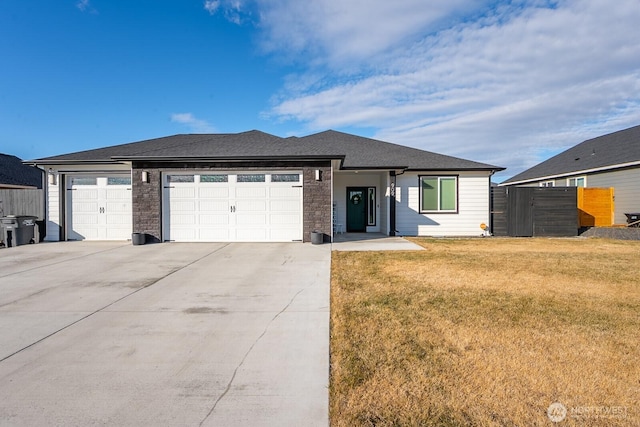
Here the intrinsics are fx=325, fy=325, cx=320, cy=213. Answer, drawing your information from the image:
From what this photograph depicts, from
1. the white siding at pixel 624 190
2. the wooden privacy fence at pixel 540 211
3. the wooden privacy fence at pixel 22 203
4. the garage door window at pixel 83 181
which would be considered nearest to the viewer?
the garage door window at pixel 83 181

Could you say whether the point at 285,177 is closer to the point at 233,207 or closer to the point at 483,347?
the point at 233,207

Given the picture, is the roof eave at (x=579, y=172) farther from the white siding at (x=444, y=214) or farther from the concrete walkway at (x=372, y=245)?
the concrete walkway at (x=372, y=245)

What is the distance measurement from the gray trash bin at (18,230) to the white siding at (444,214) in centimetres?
1402

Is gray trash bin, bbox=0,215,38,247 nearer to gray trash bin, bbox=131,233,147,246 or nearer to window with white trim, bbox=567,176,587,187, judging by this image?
gray trash bin, bbox=131,233,147,246

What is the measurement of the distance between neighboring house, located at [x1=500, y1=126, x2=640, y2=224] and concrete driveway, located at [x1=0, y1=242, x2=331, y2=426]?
16.5 metres

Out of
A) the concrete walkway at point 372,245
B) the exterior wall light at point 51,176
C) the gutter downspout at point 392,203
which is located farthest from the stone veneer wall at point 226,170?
the exterior wall light at point 51,176

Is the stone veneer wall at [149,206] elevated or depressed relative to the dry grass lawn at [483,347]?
elevated

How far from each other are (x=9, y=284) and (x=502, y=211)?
50.7 ft

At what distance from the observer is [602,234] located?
43.2 ft

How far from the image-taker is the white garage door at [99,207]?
475 inches

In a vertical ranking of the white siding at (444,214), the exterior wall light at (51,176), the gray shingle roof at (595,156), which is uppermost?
the gray shingle roof at (595,156)

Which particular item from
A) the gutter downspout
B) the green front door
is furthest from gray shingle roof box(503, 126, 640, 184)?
the green front door

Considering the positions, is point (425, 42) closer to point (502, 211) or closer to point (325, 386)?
point (502, 211)

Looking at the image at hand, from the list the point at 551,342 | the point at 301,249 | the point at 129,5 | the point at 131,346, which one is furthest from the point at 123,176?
the point at 551,342
